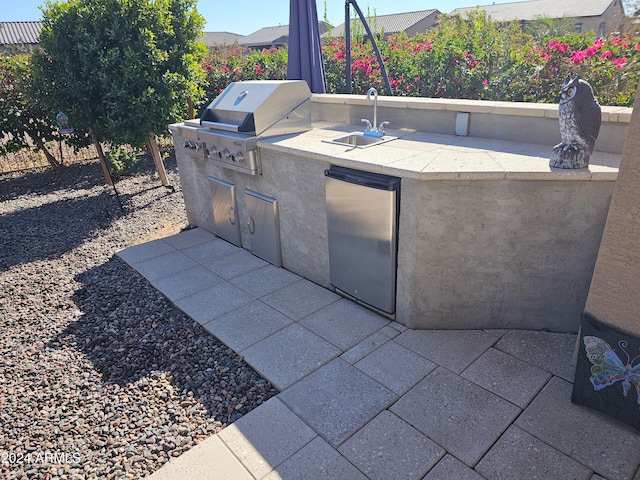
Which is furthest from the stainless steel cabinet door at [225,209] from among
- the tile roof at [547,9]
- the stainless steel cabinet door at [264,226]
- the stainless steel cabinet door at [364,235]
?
the tile roof at [547,9]

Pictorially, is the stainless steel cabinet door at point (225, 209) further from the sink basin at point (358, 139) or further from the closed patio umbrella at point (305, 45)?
the closed patio umbrella at point (305, 45)

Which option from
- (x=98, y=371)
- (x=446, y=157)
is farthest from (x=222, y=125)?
(x=98, y=371)

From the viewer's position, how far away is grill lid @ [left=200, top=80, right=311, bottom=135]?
14.9ft

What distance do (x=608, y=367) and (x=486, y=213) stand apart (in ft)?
4.09

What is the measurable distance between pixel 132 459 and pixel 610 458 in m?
2.74

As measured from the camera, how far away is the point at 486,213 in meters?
3.16

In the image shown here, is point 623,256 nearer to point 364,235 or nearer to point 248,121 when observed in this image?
point 364,235

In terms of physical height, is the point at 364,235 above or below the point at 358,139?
below

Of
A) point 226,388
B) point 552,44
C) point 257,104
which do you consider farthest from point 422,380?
point 552,44

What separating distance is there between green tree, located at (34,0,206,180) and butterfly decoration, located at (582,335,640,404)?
6.42 metres

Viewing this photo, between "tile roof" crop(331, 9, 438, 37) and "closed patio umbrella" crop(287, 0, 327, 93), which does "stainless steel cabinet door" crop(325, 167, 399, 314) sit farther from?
"tile roof" crop(331, 9, 438, 37)

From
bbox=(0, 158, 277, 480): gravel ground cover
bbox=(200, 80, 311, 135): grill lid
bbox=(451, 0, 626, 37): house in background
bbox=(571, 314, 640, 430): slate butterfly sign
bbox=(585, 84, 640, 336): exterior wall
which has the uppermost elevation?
bbox=(451, 0, 626, 37): house in background

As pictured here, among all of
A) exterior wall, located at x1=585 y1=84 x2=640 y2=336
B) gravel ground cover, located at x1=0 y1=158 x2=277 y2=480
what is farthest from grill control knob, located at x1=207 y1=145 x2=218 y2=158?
exterior wall, located at x1=585 y1=84 x2=640 y2=336

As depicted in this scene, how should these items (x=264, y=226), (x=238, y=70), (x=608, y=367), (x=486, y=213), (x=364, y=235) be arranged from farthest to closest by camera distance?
(x=238, y=70), (x=264, y=226), (x=364, y=235), (x=486, y=213), (x=608, y=367)
